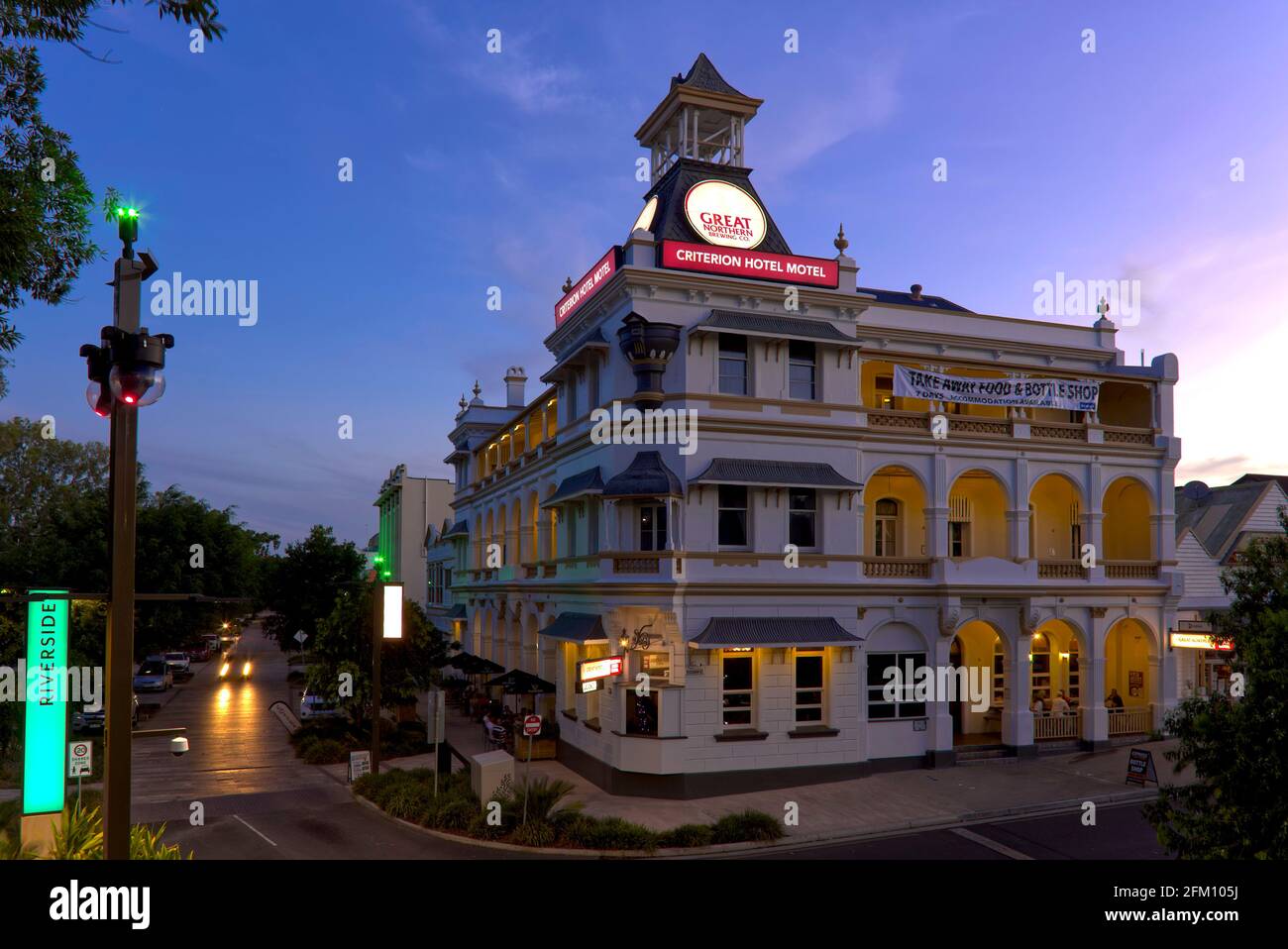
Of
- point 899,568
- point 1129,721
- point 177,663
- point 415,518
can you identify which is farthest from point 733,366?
point 415,518

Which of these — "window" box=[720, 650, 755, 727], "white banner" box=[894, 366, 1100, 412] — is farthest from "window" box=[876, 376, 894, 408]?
"window" box=[720, 650, 755, 727]

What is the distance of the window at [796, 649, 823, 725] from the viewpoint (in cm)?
2491

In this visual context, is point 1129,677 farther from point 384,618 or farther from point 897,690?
point 384,618

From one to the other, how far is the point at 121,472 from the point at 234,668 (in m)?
67.2

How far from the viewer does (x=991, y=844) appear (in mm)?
19094

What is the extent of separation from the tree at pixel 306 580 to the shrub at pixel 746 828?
37.6 metres

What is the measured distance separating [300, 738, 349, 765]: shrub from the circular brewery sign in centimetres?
2068

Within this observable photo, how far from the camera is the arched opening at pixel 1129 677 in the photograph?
29359 mm

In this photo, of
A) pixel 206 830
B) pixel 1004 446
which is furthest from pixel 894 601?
pixel 206 830

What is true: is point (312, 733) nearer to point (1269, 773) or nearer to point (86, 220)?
point (86, 220)

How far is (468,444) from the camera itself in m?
50.0

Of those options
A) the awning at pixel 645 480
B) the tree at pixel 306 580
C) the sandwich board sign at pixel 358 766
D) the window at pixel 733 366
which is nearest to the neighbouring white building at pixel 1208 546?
the window at pixel 733 366

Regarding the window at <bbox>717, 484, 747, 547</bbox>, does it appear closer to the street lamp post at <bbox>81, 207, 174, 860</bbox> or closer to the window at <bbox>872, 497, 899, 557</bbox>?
the window at <bbox>872, 497, 899, 557</bbox>
